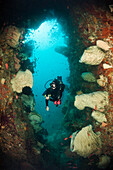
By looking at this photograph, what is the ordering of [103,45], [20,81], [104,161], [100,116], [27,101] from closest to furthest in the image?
[103,45] < [100,116] < [20,81] < [104,161] < [27,101]

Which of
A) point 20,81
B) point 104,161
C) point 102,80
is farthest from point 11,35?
point 104,161

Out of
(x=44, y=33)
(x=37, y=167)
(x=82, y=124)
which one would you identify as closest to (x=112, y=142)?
(x=82, y=124)

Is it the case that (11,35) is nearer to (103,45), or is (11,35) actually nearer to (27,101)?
(27,101)

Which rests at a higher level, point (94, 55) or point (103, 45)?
point (103, 45)

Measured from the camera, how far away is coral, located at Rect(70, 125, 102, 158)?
13.2ft

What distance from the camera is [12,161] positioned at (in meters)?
3.99

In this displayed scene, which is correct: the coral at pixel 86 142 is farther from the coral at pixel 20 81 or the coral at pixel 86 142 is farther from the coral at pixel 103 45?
the coral at pixel 103 45

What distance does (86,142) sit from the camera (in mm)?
4066

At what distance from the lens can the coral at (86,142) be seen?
402 centimetres

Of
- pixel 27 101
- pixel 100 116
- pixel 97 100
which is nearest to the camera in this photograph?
pixel 97 100

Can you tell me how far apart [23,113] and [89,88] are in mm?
3492

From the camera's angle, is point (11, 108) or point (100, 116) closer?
point (11, 108)

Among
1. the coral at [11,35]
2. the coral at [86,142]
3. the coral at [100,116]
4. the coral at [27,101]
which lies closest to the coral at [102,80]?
the coral at [100,116]

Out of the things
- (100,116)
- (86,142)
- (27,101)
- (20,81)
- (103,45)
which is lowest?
(86,142)
